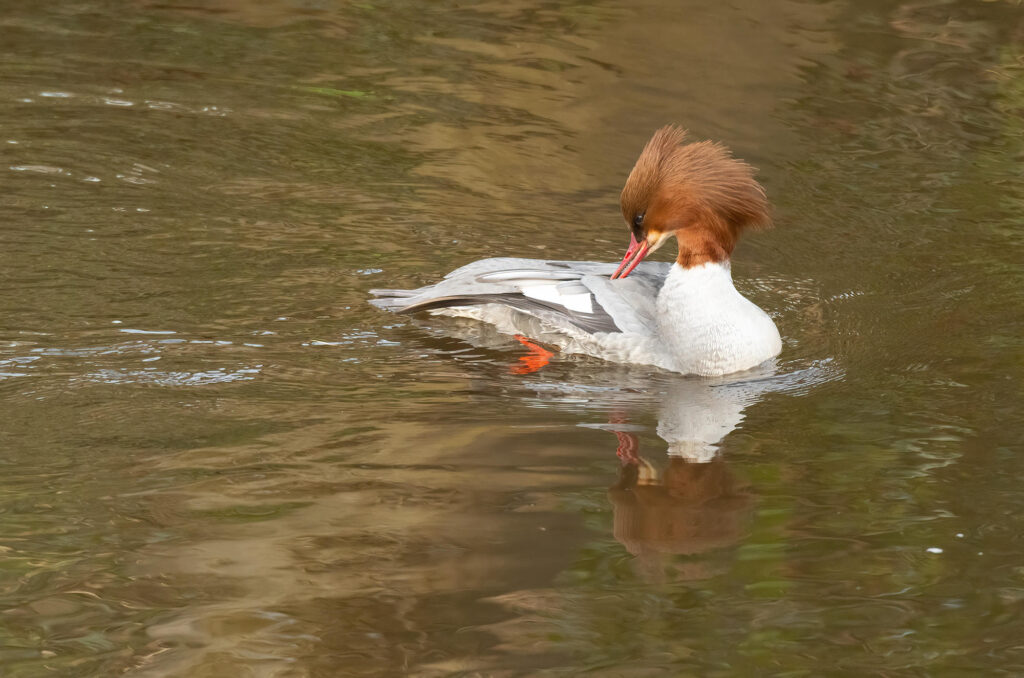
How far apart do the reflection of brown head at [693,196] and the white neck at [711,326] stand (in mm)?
113

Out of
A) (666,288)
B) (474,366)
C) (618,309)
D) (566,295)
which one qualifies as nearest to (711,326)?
(666,288)

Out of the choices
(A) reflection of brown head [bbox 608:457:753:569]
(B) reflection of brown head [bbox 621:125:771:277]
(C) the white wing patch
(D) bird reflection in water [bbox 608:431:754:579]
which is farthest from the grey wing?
(A) reflection of brown head [bbox 608:457:753:569]

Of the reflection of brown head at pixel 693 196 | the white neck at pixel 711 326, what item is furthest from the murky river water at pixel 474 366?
the reflection of brown head at pixel 693 196

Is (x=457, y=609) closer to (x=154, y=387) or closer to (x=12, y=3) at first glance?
(x=154, y=387)

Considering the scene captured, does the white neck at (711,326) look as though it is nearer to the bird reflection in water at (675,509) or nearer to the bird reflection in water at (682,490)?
the bird reflection in water at (682,490)

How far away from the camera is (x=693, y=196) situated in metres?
6.26

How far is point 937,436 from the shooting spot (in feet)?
17.8

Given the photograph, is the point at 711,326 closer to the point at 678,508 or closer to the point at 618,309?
the point at 618,309

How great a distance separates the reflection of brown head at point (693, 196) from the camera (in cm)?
628

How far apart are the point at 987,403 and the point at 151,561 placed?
3.74 m

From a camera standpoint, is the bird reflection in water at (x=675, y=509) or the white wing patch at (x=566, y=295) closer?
the bird reflection in water at (x=675, y=509)

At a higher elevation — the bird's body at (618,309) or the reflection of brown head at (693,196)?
the reflection of brown head at (693,196)

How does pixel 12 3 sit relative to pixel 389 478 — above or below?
above

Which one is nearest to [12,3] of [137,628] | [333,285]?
[333,285]
